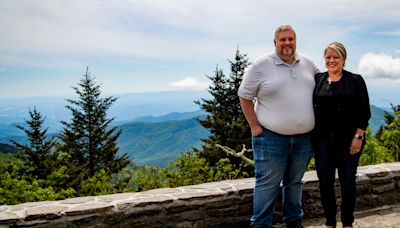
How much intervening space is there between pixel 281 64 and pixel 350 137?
773mm

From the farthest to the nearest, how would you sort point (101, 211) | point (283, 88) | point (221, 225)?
point (221, 225), point (101, 211), point (283, 88)

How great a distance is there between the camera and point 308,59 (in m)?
3.09

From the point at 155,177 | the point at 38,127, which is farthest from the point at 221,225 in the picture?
the point at 38,127

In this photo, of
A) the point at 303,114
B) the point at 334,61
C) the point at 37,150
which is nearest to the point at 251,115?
the point at 303,114

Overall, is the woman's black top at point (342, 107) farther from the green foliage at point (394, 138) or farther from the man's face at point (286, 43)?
the green foliage at point (394, 138)

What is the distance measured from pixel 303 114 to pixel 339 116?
0.88 feet

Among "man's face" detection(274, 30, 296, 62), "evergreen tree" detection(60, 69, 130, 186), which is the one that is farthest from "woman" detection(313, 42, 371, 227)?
"evergreen tree" detection(60, 69, 130, 186)

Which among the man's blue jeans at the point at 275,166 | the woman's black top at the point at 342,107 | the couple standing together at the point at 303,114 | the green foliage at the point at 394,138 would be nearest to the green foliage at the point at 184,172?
the man's blue jeans at the point at 275,166

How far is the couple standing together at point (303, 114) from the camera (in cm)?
284

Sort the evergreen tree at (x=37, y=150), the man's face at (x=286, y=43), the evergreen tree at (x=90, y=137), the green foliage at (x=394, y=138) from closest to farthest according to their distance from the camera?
the man's face at (x=286, y=43) < the green foliage at (x=394, y=138) < the evergreen tree at (x=37, y=150) < the evergreen tree at (x=90, y=137)

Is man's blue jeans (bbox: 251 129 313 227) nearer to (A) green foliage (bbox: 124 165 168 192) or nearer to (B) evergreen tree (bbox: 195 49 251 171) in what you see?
(A) green foliage (bbox: 124 165 168 192)

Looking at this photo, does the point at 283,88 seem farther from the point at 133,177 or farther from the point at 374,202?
the point at 133,177

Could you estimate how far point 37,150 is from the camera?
926 inches

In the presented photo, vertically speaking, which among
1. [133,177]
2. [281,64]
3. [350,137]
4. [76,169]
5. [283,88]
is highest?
[281,64]
